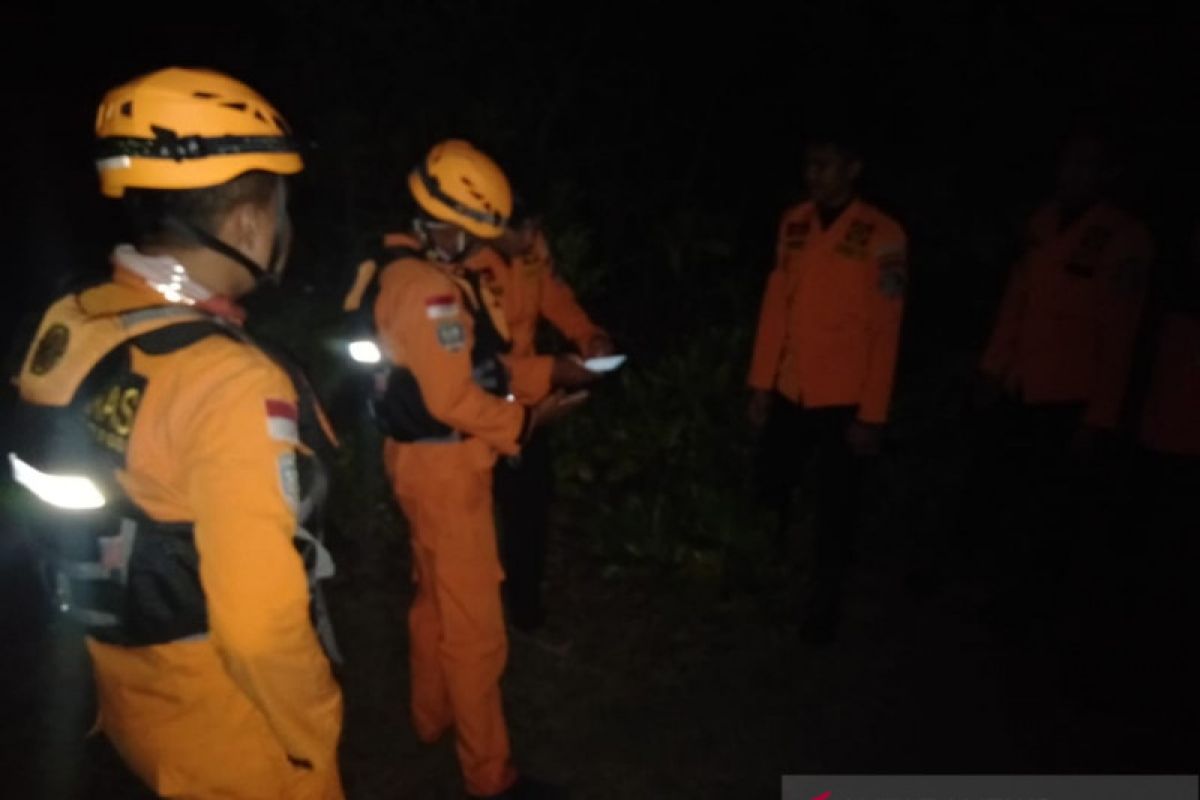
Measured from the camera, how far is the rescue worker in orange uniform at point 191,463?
1731mm

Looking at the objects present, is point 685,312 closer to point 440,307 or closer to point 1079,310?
point 1079,310

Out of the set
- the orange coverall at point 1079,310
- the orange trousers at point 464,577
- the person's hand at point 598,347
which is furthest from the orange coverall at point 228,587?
the orange coverall at point 1079,310

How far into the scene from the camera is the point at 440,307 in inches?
120

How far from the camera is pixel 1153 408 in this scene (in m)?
4.36

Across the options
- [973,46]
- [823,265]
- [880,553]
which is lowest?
[880,553]

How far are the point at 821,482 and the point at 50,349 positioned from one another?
326 centimetres

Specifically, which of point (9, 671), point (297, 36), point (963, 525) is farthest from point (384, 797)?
point (297, 36)

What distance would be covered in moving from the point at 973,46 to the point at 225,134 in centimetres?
571

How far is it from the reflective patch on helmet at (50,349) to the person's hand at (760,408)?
334 centimetres

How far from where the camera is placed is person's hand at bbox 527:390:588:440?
3500mm

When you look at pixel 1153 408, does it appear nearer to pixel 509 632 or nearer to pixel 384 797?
pixel 509 632

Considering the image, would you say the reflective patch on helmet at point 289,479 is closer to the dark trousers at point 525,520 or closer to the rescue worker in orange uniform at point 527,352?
the rescue worker in orange uniform at point 527,352

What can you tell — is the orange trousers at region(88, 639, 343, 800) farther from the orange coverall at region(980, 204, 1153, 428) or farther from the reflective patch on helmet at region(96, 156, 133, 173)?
the orange coverall at region(980, 204, 1153, 428)

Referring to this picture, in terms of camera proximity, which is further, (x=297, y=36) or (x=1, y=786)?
(x=297, y=36)
